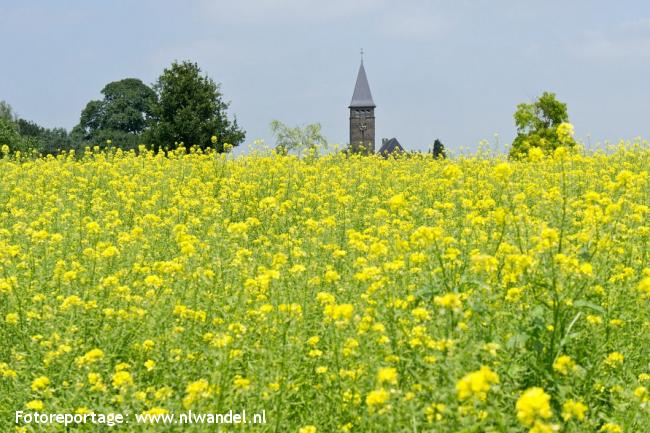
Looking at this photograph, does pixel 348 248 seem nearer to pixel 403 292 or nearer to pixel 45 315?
pixel 403 292

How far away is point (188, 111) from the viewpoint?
43.1m

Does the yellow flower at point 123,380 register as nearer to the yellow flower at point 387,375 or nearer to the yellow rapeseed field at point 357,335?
the yellow rapeseed field at point 357,335

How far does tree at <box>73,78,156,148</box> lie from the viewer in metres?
69.8

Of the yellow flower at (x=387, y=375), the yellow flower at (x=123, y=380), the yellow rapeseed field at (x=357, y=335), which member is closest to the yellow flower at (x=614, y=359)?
the yellow rapeseed field at (x=357, y=335)

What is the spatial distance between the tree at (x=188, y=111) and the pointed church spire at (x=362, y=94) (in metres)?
55.7

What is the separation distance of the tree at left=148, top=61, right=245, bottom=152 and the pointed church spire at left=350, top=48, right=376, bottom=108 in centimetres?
5575

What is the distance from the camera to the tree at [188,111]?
43156 mm

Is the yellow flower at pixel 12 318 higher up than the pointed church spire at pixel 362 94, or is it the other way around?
the pointed church spire at pixel 362 94

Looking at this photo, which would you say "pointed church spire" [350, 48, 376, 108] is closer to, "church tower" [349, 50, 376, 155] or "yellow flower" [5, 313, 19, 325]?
"church tower" [349, 50, 376, 155]

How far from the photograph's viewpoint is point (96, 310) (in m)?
5.21

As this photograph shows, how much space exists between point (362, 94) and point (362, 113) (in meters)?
2.64

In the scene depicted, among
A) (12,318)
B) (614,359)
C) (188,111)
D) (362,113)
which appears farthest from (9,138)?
(362,113)

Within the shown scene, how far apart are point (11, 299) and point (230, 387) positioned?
7.63ft

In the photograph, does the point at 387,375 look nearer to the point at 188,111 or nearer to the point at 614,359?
the point at 614,359
